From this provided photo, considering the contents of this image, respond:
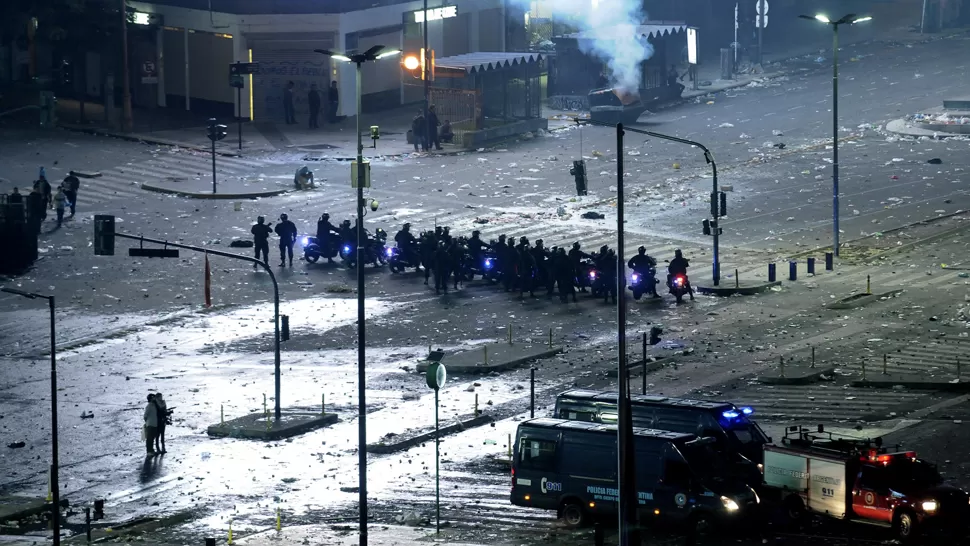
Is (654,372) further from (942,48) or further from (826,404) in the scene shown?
(942,48)

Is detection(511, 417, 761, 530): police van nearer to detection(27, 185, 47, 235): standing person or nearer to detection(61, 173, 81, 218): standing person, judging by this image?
detection(27, 185, 47, 235): standing person

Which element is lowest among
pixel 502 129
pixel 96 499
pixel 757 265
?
pixel 96 499

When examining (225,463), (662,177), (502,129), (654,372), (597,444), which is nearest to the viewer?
(597,444)

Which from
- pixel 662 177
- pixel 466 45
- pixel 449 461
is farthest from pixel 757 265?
pixel 466 45

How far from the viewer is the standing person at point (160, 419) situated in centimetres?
3209

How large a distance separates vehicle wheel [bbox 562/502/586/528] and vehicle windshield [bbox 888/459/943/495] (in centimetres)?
462

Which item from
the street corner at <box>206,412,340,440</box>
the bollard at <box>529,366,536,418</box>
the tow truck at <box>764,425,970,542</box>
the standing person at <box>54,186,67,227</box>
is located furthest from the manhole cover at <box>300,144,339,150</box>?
the tow truck at <box>764,425,970,542</box>

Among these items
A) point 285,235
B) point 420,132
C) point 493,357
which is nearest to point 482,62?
point 420,132

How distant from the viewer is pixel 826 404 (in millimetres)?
34469

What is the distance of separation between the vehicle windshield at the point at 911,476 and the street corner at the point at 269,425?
1204cm

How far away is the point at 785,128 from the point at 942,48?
67.6 feet

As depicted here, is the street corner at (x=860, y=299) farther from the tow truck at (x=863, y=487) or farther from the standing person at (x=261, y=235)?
the tow truck at (x=863, y=487)

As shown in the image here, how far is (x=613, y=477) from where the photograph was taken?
26984mm

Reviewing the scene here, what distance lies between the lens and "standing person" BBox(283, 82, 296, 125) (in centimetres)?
7150
